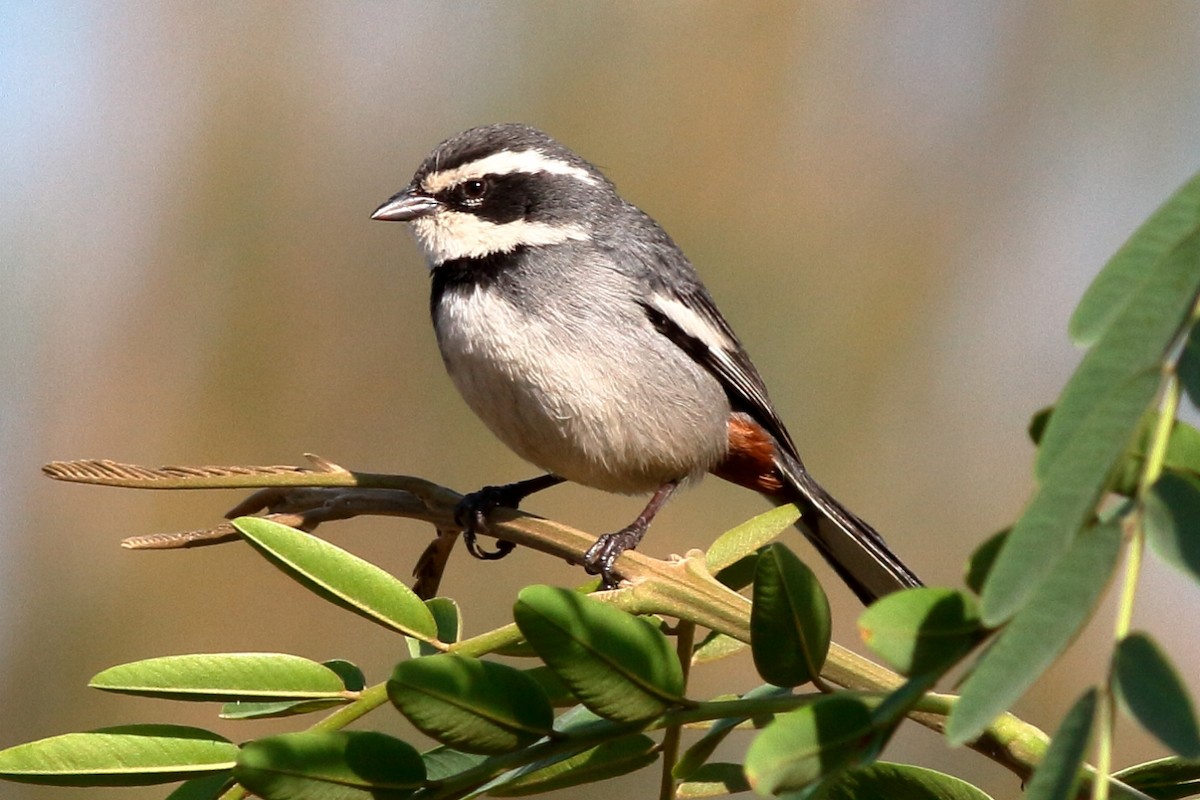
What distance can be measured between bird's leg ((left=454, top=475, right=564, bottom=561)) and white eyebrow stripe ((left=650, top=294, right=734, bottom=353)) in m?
0.59

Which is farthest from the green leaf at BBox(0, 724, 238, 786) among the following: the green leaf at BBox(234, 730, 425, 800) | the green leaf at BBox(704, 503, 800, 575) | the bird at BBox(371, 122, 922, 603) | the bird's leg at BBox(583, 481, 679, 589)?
the bird at BBox(371, 122, 922, 603)

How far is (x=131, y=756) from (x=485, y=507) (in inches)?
37.6

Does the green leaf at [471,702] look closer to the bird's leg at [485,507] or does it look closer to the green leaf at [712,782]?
the green leaf at [712,782]

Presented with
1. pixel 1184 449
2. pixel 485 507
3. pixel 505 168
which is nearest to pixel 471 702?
pixel 1184 449

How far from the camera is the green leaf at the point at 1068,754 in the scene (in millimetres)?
1102

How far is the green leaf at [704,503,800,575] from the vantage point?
7.15 feet

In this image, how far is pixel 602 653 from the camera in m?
1.63

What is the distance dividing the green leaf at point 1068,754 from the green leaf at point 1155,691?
0.03 m

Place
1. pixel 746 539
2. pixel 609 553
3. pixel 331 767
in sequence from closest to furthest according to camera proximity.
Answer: pixel 331 767, pixel 746 539, pixel 609 553

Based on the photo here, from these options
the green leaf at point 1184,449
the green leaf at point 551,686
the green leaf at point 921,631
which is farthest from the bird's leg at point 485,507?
the green leaf at point 1184,449

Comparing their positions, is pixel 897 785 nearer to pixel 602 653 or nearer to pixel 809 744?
pixel 602 653

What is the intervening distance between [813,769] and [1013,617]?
0.91 feet

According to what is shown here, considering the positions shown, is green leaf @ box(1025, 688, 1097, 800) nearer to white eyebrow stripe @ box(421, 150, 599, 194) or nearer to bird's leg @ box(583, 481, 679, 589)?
bird's leg @ box(583, 481, 679, 589)

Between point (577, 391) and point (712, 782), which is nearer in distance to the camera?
point (712, 782)
